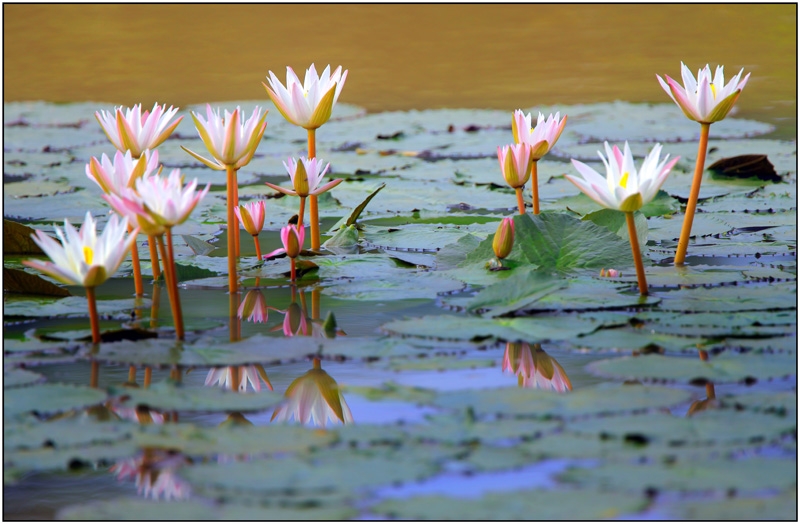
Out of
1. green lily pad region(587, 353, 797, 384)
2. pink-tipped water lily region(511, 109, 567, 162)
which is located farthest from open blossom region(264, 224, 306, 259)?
green lily pad region(587, 353, 797, 384)

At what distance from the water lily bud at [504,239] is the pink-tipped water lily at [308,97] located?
1.62 ft

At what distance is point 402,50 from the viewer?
9273 millimetres

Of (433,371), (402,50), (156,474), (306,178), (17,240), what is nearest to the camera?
(156,474)

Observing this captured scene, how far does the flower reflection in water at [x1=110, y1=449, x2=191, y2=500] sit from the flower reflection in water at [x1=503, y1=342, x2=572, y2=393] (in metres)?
0.53

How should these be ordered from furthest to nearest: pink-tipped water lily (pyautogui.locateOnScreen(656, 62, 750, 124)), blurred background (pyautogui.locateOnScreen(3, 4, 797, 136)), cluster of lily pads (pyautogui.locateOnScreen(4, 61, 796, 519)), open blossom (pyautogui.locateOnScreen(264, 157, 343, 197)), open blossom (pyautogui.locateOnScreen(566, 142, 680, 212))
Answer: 1. blurred background (pyautogui.locateOnScreen(3, 4, 797, 136))
2. open blossom (pyautogui.locateOnScreen(264, 157, 343, 197))
3. pink-tipped water lily (pyautogui.locateOnScreen(656, 62, 750, 124))
4. open blossom (pyautogui.locateOnScreen(566, 142, 680, 212))
5. cluster of lily pads (pyautogui.locateOnScreen(4, 61, 796, 519))

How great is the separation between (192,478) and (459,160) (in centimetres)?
341

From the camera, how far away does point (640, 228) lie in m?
2.15

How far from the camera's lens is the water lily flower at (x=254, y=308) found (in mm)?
1708

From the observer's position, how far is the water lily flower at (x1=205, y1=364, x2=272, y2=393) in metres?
1.32

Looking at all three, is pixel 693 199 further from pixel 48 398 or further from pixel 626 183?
pixel 48 398

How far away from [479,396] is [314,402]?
250 mm

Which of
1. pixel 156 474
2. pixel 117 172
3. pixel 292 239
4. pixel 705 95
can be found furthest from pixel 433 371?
pixel 705 95

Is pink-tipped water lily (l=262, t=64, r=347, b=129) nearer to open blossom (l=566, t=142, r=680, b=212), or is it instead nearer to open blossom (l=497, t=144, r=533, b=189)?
open blossom (l=497, t=144, r=533, b=189)

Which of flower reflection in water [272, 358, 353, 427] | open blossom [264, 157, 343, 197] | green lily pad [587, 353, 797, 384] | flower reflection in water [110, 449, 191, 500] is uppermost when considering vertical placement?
open blossom [264, 157, 343, 197]
